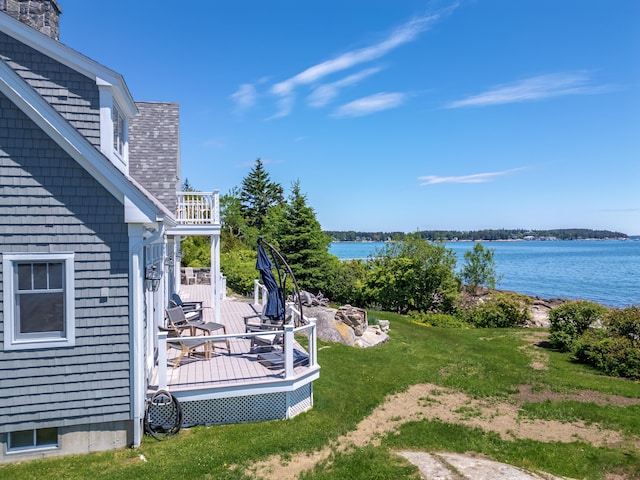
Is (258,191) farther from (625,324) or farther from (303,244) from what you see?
(625,324)

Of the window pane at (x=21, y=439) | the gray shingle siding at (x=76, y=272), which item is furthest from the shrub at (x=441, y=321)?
the window pane at (x=21, y=439)

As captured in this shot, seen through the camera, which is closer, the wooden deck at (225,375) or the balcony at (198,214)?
the wooden deck at (225,375)

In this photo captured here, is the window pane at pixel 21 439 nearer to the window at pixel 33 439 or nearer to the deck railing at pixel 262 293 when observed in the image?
the window at pixel 33 439

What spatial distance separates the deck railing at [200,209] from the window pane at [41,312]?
699 centimetres

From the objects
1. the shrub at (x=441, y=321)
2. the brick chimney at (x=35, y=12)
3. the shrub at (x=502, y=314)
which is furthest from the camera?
the shrub at (x=502, y=314)

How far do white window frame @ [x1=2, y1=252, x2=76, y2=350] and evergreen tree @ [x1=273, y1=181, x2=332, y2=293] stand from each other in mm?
21732

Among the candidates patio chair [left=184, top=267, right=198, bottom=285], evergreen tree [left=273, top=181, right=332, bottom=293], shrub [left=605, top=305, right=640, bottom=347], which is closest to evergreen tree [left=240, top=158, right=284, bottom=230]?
evergreen tree [left=273, top=181, right=332, bottom=293]

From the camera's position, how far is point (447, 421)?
886 centimetres

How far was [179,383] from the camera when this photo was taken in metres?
8.14

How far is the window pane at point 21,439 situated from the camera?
681cm

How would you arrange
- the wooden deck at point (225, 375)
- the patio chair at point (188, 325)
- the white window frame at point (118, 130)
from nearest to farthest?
the wooden deck at point (225, 375)
the white window frame at point (118, 130)
the patio chair at point (188, 325)

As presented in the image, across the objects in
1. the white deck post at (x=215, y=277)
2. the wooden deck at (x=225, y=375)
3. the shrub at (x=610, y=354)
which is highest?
the white deck post at (x=215, y=277)

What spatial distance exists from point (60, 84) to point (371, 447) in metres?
8.14

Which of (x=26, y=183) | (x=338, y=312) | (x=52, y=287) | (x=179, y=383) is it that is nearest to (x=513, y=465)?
(x=179, y=383)
